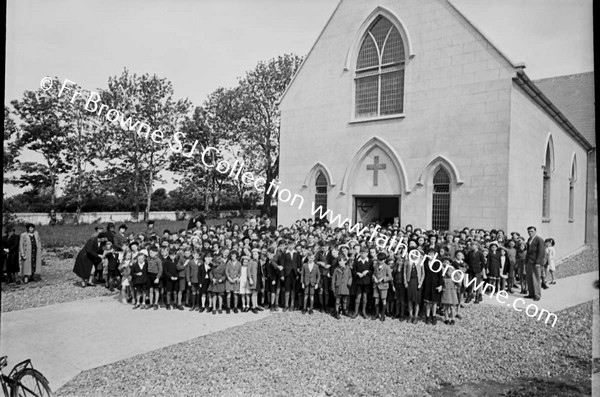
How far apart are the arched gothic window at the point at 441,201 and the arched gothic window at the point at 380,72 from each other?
3340mm

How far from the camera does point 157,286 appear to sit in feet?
31.2

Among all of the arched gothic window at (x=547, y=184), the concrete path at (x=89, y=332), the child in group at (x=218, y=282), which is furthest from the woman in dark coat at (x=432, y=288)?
the arched gothic window at (x=547, y=184)

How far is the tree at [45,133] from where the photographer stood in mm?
8602

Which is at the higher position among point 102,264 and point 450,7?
point 450,7

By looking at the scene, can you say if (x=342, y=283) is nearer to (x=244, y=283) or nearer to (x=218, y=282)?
(x=244, y=283)

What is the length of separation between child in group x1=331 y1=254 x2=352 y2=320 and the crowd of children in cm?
2

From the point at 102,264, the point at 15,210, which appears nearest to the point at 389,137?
the point at 102,264

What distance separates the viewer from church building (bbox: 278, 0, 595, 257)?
43.1 ft

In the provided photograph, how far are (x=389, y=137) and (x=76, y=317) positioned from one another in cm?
1257

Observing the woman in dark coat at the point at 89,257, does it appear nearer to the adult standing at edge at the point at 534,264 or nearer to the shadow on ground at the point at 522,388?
the shadow on ground at the point at 522,388

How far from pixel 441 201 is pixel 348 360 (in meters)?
9.87

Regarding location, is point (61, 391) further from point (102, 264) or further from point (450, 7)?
point (450, 7)

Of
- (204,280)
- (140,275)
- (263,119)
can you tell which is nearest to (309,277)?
(204,280)

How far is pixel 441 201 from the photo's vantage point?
14359 millimetres
